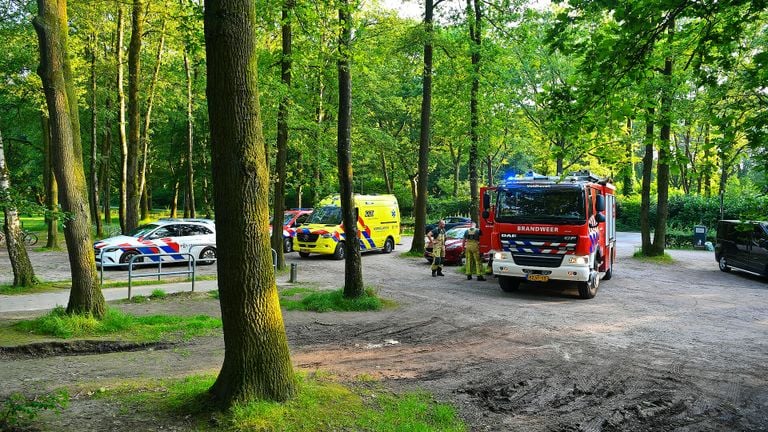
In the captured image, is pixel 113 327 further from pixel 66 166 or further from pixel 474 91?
pixel 474 91

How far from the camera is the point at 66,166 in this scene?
837cm

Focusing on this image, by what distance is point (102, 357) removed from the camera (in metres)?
7.34

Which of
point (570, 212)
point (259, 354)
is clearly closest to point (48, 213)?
point (259, 354)

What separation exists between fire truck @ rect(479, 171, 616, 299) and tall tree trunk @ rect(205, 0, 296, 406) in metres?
8.90

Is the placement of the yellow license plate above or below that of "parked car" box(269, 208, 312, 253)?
below

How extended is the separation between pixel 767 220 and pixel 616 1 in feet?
8.90

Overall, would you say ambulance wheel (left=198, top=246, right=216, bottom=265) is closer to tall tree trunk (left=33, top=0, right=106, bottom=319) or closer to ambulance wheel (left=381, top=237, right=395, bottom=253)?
ambulance wheel (left=381, top=237, right=395, bottom=253)

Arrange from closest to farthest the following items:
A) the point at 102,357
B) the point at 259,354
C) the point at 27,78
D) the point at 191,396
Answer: the point at 259,354 → the point at 191,396 → the point at 102,357 → the point at 27,78

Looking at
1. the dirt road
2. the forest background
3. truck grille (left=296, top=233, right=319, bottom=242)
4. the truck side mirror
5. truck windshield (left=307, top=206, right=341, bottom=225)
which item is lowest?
the dirt road

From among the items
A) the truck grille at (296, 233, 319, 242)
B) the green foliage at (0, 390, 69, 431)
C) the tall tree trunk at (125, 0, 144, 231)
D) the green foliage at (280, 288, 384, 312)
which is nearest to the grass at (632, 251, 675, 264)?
the truck grille at (296, 233, 319, 242)

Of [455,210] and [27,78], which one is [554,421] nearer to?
[27,78]

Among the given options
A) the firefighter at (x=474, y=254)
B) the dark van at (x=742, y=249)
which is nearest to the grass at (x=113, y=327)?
the firefighter at (x=474, y=254)

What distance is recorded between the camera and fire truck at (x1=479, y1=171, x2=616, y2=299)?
39.9 feet

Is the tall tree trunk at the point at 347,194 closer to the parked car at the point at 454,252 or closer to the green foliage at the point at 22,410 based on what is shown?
the green foliage at the point at 22,410
